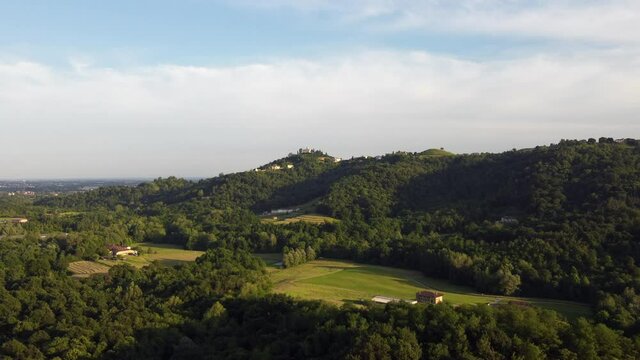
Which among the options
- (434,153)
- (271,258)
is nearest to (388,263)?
(271,258)

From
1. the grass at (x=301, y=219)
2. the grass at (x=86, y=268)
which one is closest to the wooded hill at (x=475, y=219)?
the grass at (x=301, y=219)

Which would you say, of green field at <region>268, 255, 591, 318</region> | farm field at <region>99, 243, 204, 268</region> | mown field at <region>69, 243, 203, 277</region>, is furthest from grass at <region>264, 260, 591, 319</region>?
mown field at <region>69, 243, 203, 277</region>

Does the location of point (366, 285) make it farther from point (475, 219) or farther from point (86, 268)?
point (86, 268)

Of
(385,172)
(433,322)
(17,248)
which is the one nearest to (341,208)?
(385,172)

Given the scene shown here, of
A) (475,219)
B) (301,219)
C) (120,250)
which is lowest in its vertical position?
(120,250)

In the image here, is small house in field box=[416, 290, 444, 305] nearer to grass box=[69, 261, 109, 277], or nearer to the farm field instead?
the farm field

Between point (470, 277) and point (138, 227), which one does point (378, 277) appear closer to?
point (470, 277)

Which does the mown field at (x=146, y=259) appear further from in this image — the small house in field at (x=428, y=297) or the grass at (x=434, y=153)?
the grass at (x=434, y=153)
